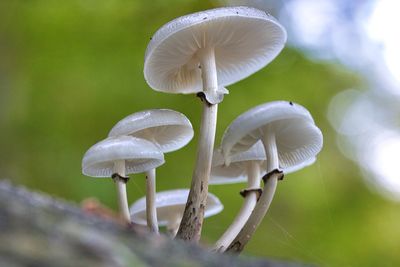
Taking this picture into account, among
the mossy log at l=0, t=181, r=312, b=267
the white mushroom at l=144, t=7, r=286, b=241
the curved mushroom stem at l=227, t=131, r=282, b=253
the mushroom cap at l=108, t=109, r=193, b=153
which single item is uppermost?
the white mushroom at l=144, t=7, r=286, b=241

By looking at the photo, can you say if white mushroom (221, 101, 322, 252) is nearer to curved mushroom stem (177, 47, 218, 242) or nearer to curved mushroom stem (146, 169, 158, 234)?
curved mushroom stem (177, 47, 218, 242)

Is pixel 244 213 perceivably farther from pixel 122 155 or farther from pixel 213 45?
pixel 213 45

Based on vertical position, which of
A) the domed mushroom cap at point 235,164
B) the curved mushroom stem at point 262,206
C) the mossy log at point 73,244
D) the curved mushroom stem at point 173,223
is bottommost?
Result: the mossy log at point 73,244

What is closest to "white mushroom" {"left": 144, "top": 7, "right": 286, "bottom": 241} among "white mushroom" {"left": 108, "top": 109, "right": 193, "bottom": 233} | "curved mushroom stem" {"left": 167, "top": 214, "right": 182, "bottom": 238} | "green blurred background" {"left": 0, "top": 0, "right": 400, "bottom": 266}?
"white mushroom" {"left": 108, "top": 109, "right": 193, "bottom": 233}

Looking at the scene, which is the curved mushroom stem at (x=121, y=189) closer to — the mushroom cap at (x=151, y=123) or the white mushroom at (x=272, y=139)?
the mushroom cap at (x=151, y=123)

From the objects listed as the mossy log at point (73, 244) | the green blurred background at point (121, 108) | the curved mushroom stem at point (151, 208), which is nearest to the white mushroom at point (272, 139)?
the curved mushroom stem at point (151, 208)

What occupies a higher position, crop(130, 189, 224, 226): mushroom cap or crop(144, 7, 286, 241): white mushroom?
crop(144, 7, 286, 241): white mushroom
